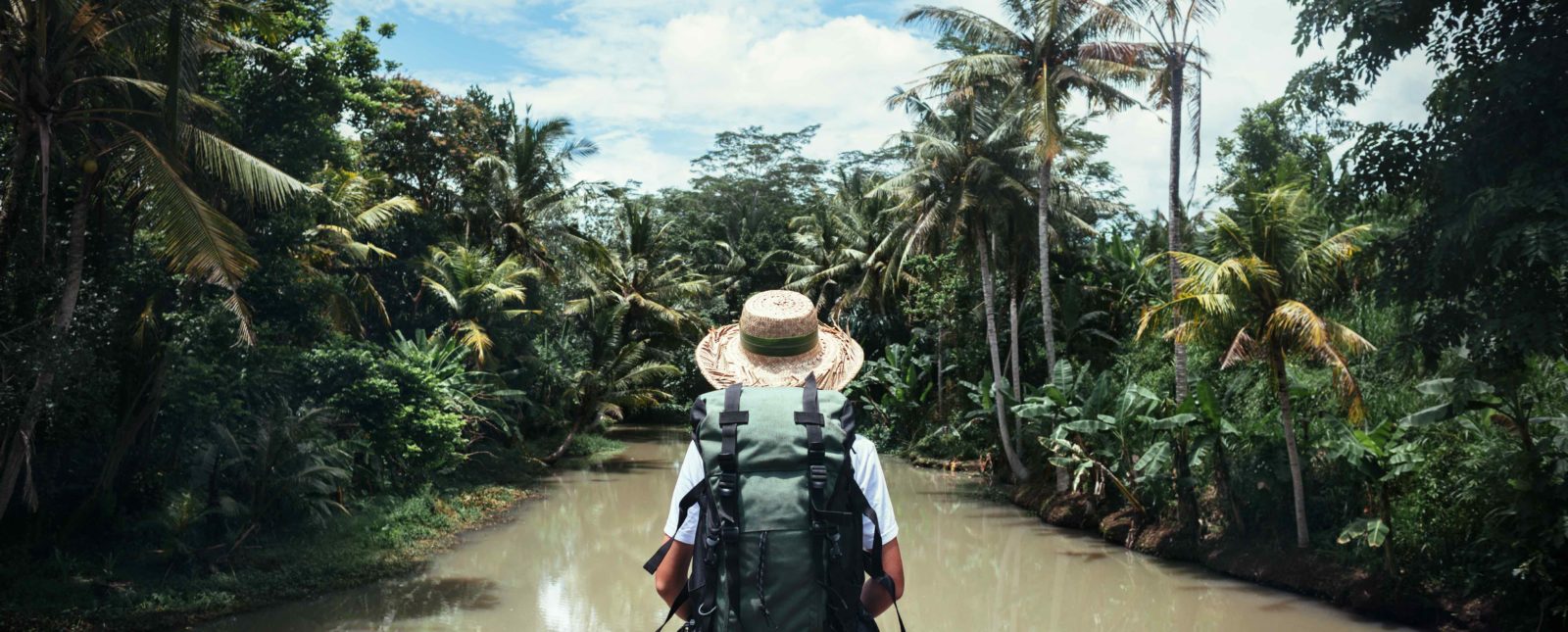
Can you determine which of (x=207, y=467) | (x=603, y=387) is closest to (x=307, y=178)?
(x=207, y=467)

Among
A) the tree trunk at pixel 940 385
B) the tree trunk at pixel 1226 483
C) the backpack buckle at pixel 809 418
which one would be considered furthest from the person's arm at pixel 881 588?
the tree trunk at pixel 940 385

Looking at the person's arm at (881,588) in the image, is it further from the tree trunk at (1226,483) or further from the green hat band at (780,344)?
the tree trunk at (1226,483)

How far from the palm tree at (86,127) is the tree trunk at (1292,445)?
9.87 meters

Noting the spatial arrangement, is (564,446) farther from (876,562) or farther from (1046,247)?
(876,562)

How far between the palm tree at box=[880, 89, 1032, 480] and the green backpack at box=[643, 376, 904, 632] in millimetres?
14730

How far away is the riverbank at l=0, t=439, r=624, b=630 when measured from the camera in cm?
834

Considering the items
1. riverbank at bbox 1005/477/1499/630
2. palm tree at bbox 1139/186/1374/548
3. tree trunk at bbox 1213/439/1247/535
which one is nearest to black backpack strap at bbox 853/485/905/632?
riverbank at bbox 1005/477/1499/630

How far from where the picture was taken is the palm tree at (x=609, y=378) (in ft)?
71.7

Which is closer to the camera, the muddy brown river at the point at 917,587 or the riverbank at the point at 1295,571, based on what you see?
the riverbank at the point at 1295,571

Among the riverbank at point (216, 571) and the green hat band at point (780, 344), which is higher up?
the green hat band at point (780, 344)

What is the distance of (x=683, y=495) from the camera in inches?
94.6

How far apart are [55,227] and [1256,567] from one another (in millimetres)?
12275

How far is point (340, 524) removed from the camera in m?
12.2

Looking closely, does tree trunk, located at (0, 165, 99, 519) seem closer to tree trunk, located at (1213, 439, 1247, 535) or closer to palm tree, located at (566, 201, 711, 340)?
tree trunk, located at (1213, 439, 1247, 535)
